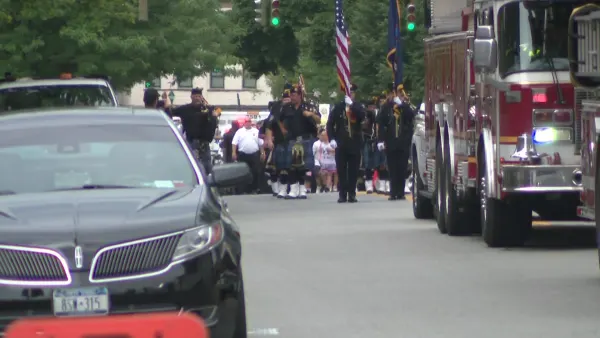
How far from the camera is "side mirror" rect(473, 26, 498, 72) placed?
16.8 m

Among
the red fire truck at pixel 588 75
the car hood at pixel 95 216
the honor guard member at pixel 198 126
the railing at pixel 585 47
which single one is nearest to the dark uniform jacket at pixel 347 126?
the honor guard member at pixel 198 126

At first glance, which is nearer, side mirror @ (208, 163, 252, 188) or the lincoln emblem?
the lincoln emblem

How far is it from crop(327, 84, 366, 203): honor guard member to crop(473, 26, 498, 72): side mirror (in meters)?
13.2

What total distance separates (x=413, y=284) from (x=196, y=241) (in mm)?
5319

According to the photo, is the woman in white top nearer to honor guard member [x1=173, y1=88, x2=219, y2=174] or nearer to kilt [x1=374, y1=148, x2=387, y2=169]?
kilt [x1=374, y1=148, x2=387, y2=169]

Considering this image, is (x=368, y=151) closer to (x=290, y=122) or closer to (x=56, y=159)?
(x=290, y=122)

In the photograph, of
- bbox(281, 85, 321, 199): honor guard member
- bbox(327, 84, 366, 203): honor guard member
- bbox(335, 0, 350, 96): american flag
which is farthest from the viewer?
bbox(335, 0, 350, 96): american flag

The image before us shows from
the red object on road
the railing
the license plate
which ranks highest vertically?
the railing

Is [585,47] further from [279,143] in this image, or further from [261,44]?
Result: [261,44]

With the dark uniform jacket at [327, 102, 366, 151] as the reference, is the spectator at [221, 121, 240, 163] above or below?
below

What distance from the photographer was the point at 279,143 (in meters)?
32.4

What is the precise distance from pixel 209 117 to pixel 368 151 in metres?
9.45

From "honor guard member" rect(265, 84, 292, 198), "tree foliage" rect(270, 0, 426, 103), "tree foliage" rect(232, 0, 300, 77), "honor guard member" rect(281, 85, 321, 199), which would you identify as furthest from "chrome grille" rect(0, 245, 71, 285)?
"tree foliage" rect(232, 0, 300, 77)

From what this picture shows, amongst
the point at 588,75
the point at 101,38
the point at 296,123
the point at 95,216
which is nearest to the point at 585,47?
the point at 588,75
